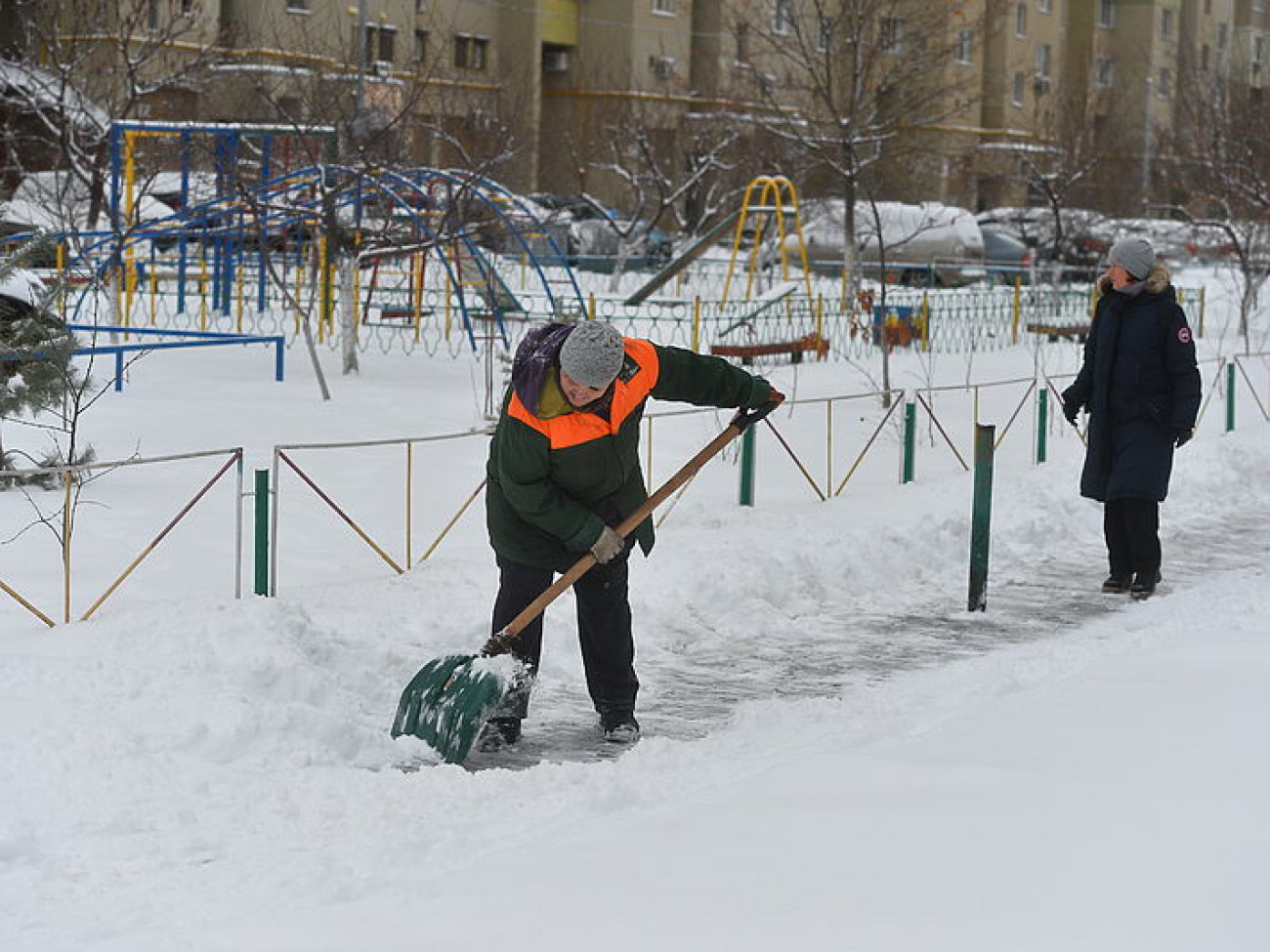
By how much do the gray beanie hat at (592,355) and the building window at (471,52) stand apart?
116 feet

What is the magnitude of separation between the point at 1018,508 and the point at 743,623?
278 cm

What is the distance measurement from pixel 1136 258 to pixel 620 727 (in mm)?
3352

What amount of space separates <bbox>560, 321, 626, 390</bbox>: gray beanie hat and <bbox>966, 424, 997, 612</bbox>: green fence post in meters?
2.98

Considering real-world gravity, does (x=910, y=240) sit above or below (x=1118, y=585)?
above

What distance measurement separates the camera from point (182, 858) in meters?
4.26

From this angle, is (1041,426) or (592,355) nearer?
(592,355)

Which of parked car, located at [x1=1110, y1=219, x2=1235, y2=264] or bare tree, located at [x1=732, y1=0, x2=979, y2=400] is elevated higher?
bare tree, located at [x1=732, y1=0, x2=979, y2=400]

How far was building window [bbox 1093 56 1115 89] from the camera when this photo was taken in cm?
4925

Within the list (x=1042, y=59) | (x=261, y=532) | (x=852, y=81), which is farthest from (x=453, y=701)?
(x=1042, y=59)

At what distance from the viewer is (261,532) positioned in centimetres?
682

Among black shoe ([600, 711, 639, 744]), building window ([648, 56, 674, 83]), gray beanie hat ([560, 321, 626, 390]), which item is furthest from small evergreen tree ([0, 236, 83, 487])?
building window ([648, 56, 674, 83])

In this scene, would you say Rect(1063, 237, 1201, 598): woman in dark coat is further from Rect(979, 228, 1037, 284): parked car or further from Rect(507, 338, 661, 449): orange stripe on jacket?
Rect(979, 228, 1037, 284): parked car

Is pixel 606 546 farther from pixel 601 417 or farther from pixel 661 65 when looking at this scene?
pixel 661 65

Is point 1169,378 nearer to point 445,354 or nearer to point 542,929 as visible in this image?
point 542,929
